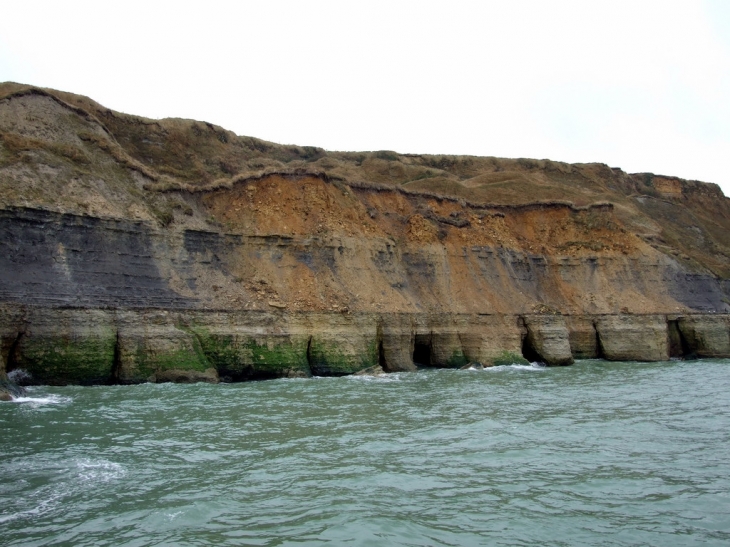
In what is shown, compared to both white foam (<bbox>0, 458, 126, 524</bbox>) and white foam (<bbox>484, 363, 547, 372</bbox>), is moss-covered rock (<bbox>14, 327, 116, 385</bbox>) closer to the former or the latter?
white foam (<bbox>0, 458, 126, 524</bbox>)

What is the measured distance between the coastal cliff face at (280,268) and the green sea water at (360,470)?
424 centimetres

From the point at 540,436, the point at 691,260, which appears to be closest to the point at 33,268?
the point at 540,436

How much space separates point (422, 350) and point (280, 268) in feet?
26.9

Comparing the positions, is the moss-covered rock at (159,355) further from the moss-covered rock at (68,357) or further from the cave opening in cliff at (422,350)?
the cave opening in cliff at (422,350)

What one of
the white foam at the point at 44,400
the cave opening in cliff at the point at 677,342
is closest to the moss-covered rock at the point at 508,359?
the cave opening in cliff at the point at 677,342

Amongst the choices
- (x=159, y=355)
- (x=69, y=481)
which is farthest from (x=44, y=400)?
(x=69, y=481)

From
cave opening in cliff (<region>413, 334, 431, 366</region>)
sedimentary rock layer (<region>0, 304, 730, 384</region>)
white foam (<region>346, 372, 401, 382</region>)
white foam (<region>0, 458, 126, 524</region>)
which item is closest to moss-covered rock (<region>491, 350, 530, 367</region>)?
sedimentary rock layer (<region>0, 304, 730, 384</region>)

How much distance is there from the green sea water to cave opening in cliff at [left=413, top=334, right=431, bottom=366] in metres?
10.9

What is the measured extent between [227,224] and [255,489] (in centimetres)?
2323

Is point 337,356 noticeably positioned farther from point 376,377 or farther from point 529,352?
point 529,352

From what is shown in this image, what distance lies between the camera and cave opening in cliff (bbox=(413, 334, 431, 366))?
2963 cm

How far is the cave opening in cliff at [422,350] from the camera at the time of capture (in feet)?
97.2

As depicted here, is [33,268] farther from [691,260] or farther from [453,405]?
[691,260]

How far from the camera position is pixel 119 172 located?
29531 millimetres
